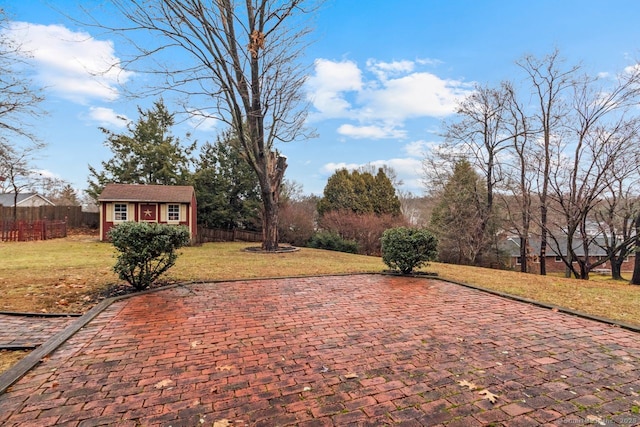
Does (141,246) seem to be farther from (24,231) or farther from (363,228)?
(363,228)

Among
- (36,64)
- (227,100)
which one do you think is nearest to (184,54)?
(227,100)

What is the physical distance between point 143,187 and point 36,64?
1307cm

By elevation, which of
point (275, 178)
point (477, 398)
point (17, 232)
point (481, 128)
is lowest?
point (477, 398)

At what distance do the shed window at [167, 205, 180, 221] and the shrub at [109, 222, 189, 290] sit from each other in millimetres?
13374

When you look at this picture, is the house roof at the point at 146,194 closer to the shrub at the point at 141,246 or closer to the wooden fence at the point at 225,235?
the wooden fence at the point at 225,235

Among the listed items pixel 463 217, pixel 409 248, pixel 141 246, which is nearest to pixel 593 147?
pixel 463 217

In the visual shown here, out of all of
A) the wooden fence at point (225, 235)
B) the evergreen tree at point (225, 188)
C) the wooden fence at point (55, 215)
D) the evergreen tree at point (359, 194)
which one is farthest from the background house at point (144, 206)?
→ the evergreen tree at point (359, 194)

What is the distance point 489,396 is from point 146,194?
64.2 feet

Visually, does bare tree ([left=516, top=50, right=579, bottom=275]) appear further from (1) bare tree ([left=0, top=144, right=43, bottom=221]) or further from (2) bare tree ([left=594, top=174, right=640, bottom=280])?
(1) bare tree ([left=0, top=144, right=43, bottom=221])

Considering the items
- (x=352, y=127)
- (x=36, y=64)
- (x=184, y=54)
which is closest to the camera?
(x=36, y=64)

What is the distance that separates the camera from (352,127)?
17.0m

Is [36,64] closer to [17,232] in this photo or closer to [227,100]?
[227,100]

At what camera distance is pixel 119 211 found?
695 inches

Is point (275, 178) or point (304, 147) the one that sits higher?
point (304, 147)
